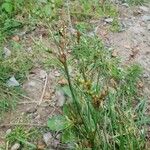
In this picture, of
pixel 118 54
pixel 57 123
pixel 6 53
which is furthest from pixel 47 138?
pixel 118 54

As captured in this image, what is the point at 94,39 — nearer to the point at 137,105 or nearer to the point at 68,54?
the point at 68,54

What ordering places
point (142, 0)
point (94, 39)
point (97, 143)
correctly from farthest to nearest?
1. point (142, 0)
2. point (94, 39)
3. point (97, 143)

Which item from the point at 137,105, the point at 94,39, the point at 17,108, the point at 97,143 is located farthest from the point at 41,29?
the point at 97,143

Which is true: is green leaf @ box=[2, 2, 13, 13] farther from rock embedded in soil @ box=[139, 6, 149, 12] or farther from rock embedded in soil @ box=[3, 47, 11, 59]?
rock embedded in soil @ box=[139, 6, 149, 12]

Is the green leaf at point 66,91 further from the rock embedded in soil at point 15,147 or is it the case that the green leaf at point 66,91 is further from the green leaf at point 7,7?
the green leaf at point 7,7

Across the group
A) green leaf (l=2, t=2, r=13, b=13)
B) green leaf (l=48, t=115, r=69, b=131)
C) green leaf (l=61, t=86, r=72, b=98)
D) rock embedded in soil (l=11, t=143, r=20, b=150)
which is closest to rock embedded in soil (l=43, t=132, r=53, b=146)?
green leaf (l=48, t=115, r=69, b=131)

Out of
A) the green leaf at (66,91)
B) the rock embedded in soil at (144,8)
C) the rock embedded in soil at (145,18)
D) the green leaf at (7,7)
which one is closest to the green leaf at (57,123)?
the green leaf at (66,91)
